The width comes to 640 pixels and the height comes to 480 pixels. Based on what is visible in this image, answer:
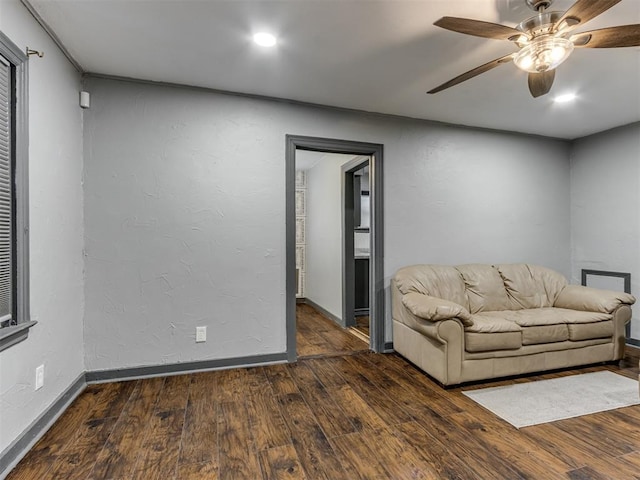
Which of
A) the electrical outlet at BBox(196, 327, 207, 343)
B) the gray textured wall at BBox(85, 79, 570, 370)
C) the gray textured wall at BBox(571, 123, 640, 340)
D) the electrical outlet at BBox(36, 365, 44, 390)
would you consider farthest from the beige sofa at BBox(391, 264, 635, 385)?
the electrical outlet at BBox(36, 365, 44, 390)

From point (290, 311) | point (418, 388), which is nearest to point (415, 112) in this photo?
point (290, 311)

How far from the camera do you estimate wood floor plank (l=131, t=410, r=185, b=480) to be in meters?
1.72

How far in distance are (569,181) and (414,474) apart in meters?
4.29

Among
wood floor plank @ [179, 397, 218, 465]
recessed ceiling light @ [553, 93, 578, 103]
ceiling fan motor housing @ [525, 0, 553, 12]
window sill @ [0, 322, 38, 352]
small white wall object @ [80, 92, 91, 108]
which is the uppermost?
recessed ceiling light @ [553, 93, 578, 103]

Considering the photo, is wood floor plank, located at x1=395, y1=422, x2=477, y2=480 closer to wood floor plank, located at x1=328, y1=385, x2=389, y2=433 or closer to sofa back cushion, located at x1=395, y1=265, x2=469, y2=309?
wood floor plank, located at x1=328, y1=385, x2=389, y2=433

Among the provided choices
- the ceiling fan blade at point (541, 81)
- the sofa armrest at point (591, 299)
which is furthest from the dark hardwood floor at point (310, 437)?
the ceiling fan blade at point (541, 81)

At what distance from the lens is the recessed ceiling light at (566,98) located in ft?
10.1

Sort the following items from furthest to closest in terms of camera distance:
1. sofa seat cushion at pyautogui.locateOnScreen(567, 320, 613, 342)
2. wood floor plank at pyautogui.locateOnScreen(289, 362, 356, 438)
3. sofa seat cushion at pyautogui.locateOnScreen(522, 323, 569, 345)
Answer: sofa seat cushion at pyautogui.locateOnScreen(567, 320, 613, 342) < sofa seat cushion at pyautogui.locateOnScreen(522, 323, 569, 345) < wood floor plank at pyautogui.locateOnScreen(289, 362, 356, 438)

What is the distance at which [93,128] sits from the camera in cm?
271

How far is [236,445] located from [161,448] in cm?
41

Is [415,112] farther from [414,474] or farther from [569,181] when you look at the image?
[414,474]

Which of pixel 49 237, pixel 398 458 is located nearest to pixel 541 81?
→ pixel 398 458

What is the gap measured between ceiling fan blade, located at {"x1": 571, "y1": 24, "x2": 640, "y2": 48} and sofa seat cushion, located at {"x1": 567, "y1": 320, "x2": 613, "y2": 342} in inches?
87.5

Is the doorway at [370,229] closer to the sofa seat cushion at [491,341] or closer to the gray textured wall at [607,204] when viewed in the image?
the sofa seat cushion at [491,341]
